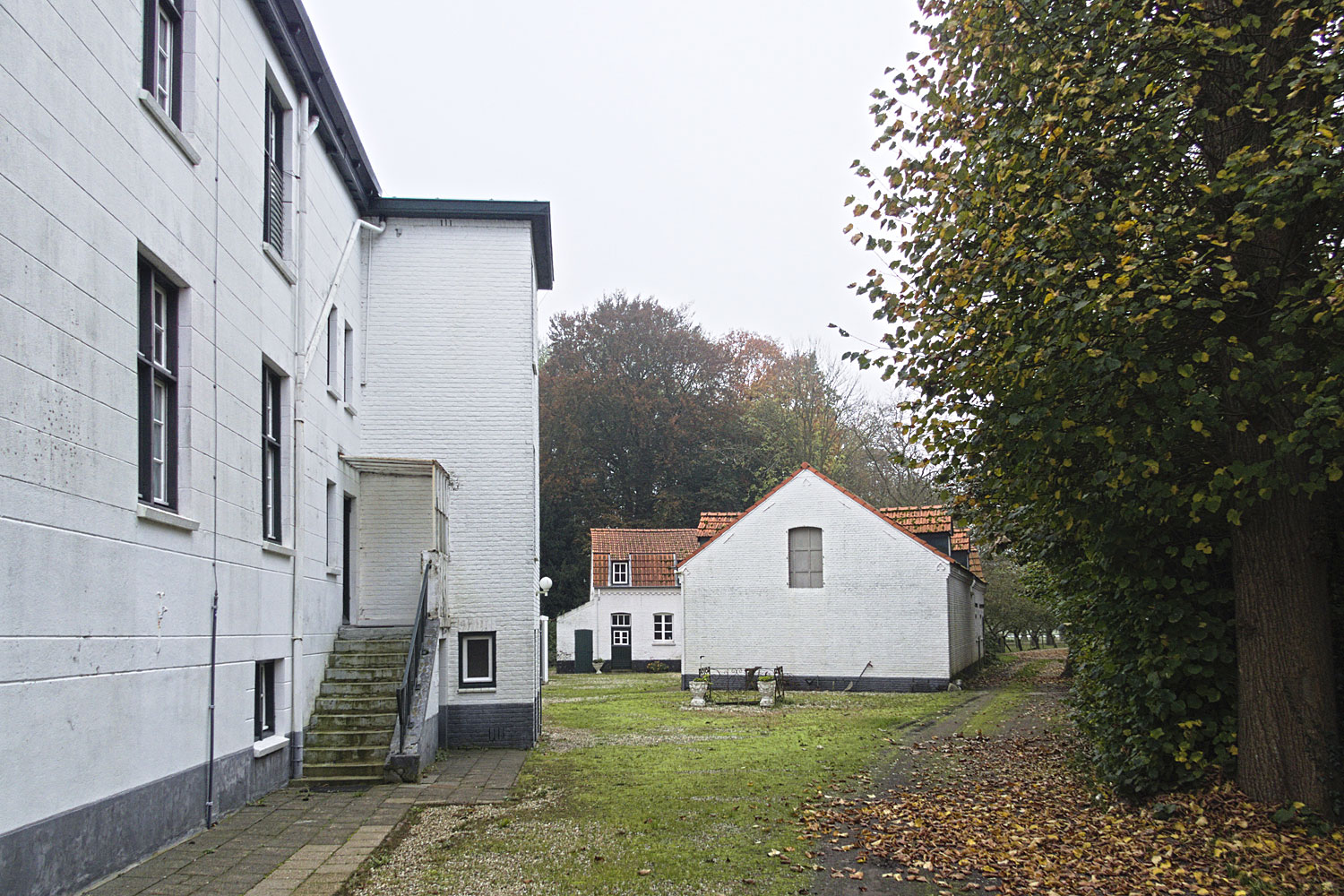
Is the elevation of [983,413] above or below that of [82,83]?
below

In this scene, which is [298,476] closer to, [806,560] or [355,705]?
[355,705]

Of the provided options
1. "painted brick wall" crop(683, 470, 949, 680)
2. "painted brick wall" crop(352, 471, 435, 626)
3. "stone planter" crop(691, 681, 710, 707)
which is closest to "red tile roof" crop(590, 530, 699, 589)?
"painted brick wall" crop(683, 470, 949, 680)

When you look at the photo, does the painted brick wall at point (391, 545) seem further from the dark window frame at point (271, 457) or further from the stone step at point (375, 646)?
the dark window frame at point (271, 457)

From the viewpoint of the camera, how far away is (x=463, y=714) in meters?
16.7

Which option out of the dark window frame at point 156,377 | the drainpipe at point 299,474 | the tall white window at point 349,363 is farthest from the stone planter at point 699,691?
the dark window frame at point 156,377

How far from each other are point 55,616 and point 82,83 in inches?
146

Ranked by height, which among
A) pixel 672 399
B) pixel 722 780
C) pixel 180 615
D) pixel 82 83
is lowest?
pixel 722 780

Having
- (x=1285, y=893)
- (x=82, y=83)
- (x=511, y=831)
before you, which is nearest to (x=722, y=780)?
(x=511, y=831)

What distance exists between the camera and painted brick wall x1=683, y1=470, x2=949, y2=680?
29.8 m

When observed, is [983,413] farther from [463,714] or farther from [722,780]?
[463,714]

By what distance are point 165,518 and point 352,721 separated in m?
5.26

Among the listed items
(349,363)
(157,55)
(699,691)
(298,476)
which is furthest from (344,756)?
(699,691)

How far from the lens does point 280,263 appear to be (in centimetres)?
1230

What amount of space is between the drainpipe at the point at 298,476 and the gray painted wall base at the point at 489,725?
4.40 meters
